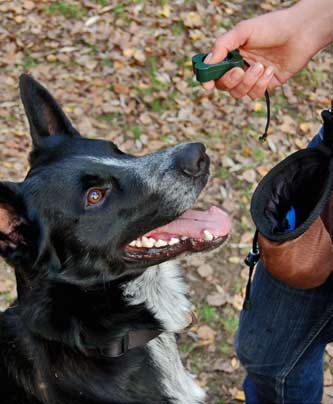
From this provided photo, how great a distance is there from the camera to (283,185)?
2529 mm

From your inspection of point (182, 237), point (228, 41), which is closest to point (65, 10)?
point (228, 41)

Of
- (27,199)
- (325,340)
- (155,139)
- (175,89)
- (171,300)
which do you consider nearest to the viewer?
(27,199)

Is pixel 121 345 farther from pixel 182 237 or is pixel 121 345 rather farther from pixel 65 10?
pixel 65 10

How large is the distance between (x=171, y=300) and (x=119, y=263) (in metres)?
0.45

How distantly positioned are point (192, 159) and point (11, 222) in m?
0.89

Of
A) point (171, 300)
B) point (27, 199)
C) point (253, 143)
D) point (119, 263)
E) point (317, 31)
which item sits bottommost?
point (253, 143)

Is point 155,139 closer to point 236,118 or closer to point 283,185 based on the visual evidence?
point 236,118

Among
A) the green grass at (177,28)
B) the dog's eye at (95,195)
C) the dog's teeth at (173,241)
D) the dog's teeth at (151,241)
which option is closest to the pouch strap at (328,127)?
the dog's teeth at (173,241)

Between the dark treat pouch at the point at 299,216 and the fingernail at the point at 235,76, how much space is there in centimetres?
44

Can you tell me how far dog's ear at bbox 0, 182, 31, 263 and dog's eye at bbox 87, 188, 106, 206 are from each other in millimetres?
297

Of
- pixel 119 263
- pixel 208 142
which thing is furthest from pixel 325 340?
pixel 208 142

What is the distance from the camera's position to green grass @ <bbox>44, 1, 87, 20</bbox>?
6.65m

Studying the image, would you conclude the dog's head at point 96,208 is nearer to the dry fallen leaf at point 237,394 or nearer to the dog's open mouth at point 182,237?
the dog's open mouth at point 182,237

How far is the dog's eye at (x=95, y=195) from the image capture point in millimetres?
2586
